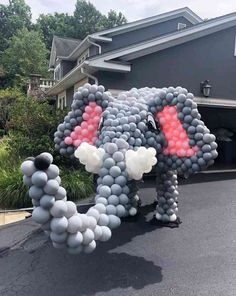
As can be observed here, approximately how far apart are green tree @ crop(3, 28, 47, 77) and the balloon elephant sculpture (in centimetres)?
3052

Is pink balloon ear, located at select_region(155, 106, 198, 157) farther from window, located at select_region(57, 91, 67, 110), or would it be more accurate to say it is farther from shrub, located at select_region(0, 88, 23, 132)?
shrub, located at select_region(0, 88, 23, 132)

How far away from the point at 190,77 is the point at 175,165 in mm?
7767

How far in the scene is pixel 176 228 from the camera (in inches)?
249

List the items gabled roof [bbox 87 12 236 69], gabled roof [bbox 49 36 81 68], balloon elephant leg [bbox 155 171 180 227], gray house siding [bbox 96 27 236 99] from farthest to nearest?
gabled roof [bbox 49 36 81 68]
gray house siding [bbox 96 27 236 99]
gabled roof [bbox 87 12 236 69]
balloon elephant leg [bbox 155 171 180 227]

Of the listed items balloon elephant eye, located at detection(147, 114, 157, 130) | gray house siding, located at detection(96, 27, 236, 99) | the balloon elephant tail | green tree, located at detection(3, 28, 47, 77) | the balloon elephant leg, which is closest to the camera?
the balloon elephant tail

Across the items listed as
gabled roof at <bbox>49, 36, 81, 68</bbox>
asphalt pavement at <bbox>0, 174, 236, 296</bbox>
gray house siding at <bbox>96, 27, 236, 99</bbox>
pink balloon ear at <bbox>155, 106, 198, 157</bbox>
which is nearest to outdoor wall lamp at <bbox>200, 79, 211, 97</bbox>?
gray house siding at <bbox>96, 27, 236, 99</bbox>

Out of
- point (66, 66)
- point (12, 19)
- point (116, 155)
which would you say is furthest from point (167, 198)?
point (12, 19)

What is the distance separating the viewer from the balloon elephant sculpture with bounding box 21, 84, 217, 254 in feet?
9.70

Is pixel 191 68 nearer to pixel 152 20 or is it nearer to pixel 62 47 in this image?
pixel 152 20

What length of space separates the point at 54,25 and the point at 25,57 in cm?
1964

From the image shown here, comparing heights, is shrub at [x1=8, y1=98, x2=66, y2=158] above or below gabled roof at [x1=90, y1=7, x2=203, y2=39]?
below

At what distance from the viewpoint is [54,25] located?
2148 inches

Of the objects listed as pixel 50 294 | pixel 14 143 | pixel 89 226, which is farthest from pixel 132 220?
pixel 14 143

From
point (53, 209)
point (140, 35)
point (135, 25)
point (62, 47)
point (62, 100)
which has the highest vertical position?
point (62, 47)
